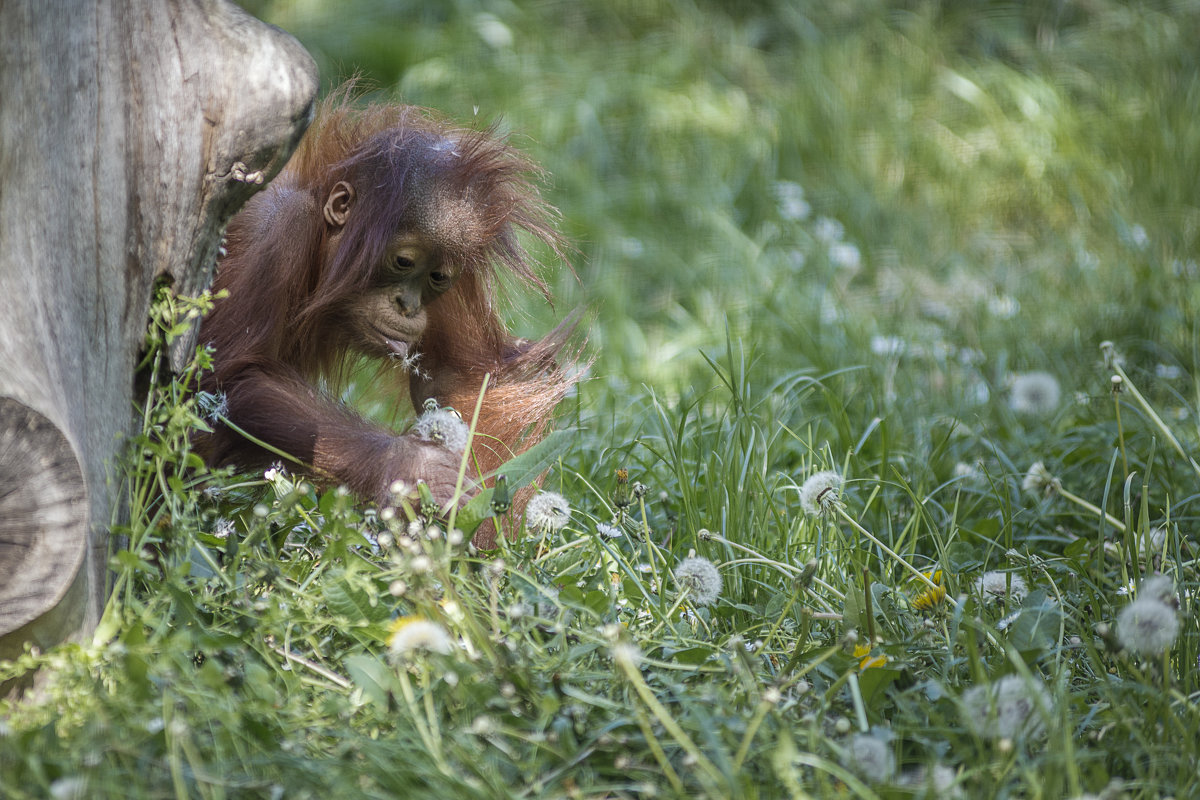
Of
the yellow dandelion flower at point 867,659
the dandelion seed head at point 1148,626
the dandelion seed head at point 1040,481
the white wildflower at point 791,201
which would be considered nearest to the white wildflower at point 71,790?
the yellow dandelion flower at point 867,659

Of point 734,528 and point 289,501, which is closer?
point 289,501

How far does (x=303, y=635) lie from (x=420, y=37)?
16.3ft

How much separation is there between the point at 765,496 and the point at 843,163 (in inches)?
140

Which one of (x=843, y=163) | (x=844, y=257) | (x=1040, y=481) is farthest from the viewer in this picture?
(x=843, y=163)

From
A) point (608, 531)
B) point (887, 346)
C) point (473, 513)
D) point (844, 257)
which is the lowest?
point (844, 257)

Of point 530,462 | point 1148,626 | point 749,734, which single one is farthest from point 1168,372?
point 749,734

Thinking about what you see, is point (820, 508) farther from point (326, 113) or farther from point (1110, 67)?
point (1110, 67)

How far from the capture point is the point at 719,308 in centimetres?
459

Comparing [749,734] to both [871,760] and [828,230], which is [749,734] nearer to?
[871,760]

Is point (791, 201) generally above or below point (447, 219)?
below

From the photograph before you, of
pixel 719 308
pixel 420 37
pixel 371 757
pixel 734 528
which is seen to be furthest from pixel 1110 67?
pixel 371 757

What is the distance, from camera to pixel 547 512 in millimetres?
2197

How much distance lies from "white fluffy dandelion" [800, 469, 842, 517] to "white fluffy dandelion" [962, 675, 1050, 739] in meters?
0.57

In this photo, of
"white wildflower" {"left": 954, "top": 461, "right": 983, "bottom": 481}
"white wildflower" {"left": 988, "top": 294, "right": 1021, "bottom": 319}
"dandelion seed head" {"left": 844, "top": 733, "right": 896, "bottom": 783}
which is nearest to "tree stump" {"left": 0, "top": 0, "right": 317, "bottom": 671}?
"dandelion seed head" {"left": 844, "top": 733, "right": 896, "bottom": 783}
